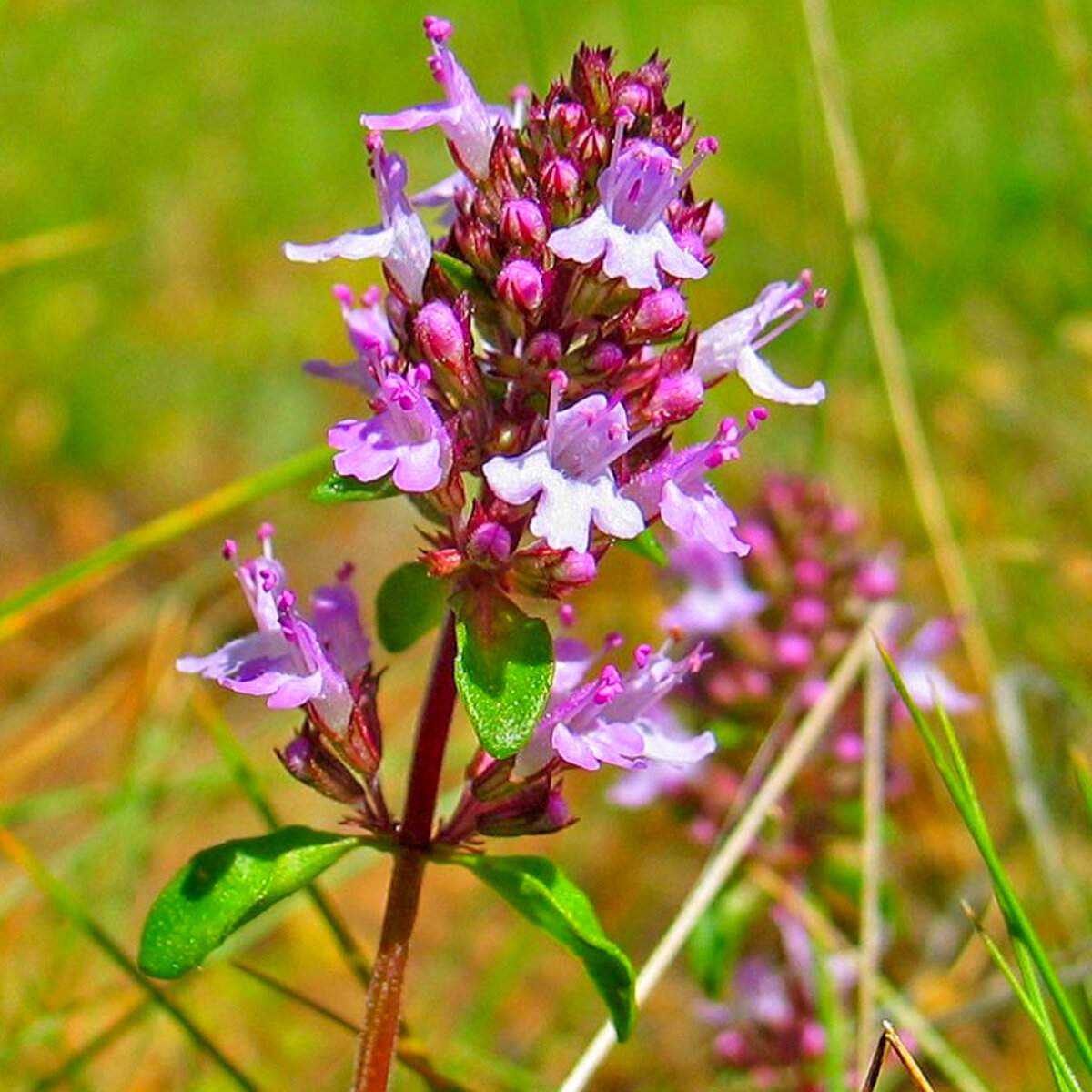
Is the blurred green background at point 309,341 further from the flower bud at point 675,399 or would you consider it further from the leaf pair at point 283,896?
the flower bud at point 675,399

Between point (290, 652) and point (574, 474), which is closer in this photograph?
point (574, 474)

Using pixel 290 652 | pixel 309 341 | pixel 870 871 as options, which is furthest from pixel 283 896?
pixel 309 341

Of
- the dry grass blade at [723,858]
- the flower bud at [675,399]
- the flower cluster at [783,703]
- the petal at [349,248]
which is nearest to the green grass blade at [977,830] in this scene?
the flower bud at [675,399]

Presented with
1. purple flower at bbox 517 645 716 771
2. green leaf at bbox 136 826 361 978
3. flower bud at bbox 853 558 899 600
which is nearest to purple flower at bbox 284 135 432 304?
purple flower at bbox 517 645 716 771

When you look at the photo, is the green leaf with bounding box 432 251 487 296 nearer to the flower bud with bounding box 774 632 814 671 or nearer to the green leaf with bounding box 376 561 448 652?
the green leaf with bounding box 376 561 448 652

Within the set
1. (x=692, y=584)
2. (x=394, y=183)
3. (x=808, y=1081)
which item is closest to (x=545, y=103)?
(x=394, y=183)

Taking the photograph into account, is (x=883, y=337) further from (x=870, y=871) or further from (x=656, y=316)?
(x=656, y=316)
